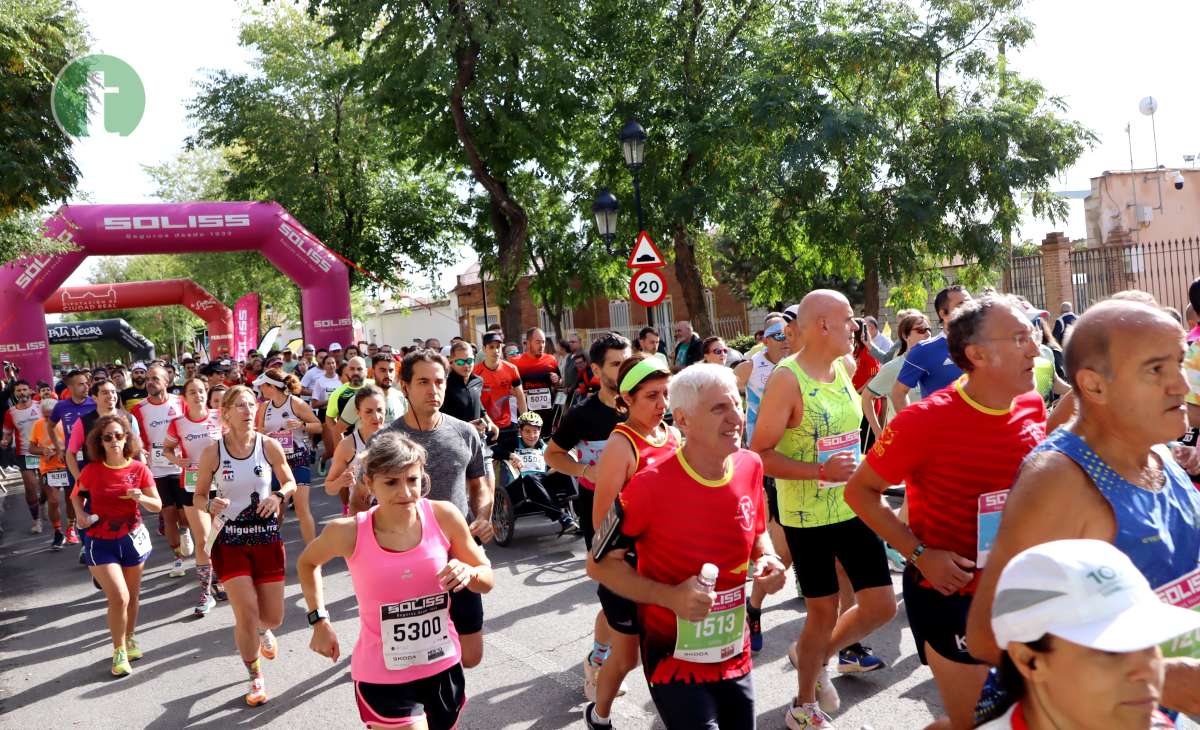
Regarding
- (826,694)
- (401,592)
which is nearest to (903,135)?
(826,694)

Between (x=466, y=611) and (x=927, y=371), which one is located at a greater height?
(x=927, y=371)

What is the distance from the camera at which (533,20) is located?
18.2 meters

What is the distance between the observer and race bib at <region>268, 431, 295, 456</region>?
10.0 m

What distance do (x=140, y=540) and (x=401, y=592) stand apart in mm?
3870

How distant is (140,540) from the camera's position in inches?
266

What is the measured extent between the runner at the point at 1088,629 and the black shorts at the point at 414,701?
249cm

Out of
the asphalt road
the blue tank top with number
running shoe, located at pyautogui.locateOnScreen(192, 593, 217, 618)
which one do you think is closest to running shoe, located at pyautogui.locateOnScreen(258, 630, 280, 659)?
the asphalt road

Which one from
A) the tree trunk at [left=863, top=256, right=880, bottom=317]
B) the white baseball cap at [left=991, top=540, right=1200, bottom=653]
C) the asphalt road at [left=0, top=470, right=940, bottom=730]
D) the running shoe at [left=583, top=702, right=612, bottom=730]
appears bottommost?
the asphalt road at [left=0, top=470, right=940, bottom=730]

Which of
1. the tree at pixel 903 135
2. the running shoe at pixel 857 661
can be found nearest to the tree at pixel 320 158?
the tree at pixel 903 135

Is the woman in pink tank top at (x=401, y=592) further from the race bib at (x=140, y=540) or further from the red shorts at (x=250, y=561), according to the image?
the race bib at (x=140, y=540)

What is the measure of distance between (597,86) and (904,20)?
622cm

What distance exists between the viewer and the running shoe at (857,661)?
5160mm

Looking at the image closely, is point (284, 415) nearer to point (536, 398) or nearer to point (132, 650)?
point (536, 398)

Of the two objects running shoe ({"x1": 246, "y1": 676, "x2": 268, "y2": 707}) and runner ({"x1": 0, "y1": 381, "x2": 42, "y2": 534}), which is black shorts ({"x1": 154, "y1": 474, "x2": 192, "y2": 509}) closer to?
runner ({"x1": 0, "y1": 381, "x2": 42, "y2": 534})
